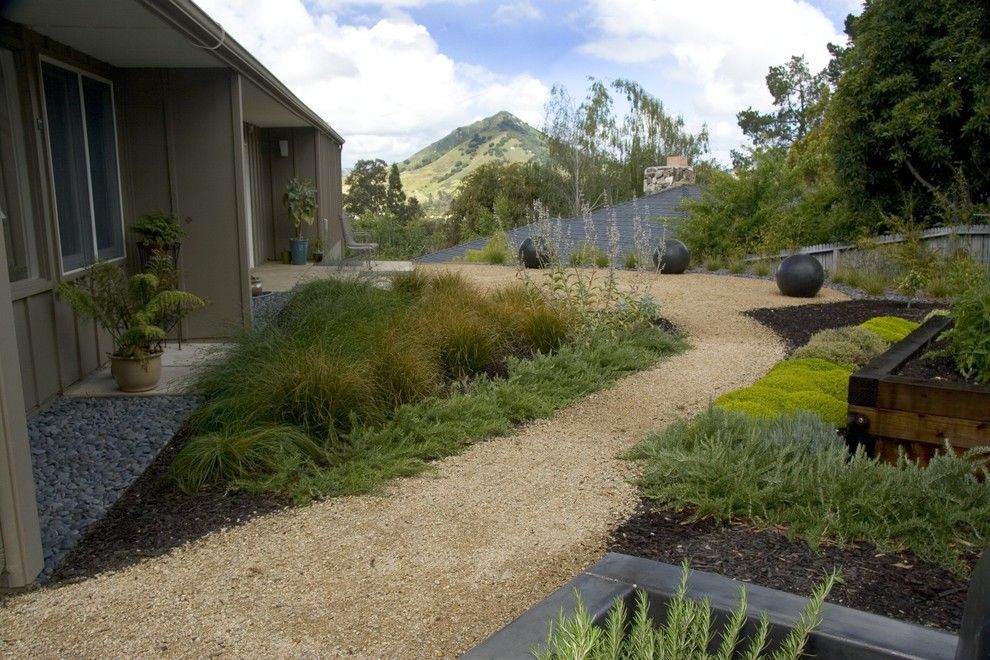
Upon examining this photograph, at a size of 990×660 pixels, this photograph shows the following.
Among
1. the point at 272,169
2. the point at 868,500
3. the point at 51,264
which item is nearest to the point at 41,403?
the point at 51,264

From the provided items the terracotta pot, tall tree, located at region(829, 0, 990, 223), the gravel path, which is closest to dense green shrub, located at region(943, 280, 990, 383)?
the gravel path

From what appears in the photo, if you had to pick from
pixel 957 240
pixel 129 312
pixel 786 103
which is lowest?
pixel 129 312

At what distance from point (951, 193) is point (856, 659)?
39.2 feet

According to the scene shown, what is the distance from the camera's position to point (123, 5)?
4480 mm

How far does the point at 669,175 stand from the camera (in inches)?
1001

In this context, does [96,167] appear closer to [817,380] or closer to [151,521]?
[151,521]

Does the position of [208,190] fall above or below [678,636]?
above

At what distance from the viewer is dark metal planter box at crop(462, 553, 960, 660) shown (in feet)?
5.11

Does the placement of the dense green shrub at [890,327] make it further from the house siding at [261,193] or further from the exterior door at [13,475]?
the house siding at [261,193]

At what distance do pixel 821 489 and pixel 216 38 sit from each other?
4.77 m

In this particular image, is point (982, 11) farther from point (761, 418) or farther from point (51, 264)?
point (51, 264)

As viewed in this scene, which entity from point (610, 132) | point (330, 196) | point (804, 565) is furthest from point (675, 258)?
point (610, 132)

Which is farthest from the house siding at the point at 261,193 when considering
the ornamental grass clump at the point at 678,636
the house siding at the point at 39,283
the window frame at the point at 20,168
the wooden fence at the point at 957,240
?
the ornamental grass clump at the point at 678,636

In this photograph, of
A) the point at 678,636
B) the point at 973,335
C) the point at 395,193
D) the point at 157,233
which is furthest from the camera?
the point at 395,193
